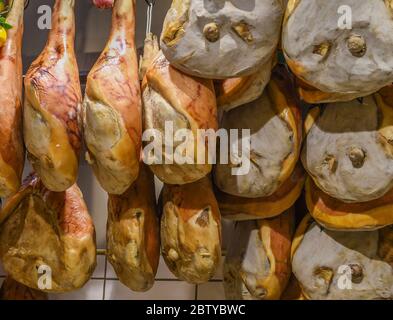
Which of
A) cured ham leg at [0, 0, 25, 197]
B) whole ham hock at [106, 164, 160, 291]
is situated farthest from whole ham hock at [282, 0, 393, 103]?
cured ham leg at [0, 0, 25, 197]

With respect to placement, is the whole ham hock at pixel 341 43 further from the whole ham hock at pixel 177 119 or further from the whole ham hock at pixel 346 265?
the whole ham hock at pixel 346 265

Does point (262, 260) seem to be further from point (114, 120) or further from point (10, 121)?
point (10, 121)

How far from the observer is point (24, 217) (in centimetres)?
138

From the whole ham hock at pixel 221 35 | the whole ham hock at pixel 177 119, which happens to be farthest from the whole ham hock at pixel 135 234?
the whole ham hock at pixel 221 35

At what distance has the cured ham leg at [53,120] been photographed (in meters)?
1.20

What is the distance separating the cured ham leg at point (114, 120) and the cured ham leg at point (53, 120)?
0.03m

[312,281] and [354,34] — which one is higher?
[354,34]

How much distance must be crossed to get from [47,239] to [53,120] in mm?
290

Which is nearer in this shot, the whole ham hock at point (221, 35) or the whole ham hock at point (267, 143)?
the whole ham hock at point (221, 35)

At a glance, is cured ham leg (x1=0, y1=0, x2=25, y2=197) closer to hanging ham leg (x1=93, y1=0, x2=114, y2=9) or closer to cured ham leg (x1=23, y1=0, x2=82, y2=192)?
cured ham leg (x1=23, y1=0, x2=82, y2=192)

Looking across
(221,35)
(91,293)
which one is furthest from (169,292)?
(221,35)
